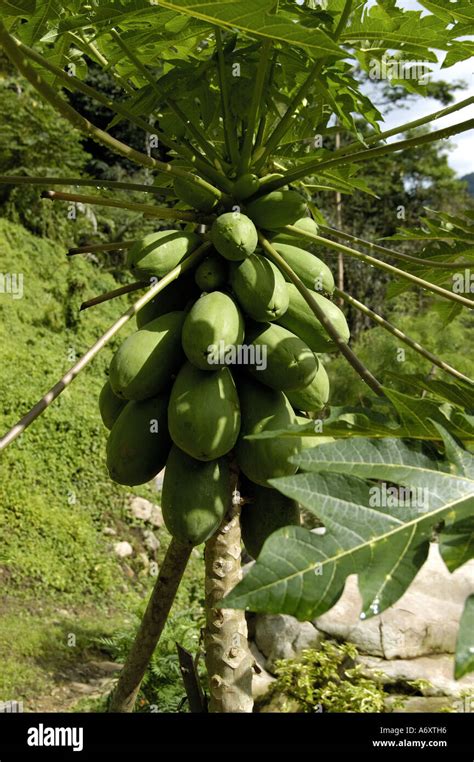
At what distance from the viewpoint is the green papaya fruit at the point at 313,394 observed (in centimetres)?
152

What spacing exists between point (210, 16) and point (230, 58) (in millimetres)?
314

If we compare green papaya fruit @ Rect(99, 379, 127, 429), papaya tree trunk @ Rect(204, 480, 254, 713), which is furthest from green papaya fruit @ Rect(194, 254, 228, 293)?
papaya tree trunk @ Rect(204, 480, 254, 713)

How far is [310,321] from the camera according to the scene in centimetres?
155

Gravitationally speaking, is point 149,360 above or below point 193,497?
above

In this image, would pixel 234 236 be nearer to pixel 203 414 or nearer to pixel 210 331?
pixel 210 331

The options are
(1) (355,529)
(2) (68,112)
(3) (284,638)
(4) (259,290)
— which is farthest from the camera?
(3) (284,638)

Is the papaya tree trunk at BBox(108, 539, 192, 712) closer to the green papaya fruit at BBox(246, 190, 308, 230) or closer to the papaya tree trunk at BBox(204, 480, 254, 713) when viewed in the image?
the papaya tree trunk at BBox(204, 480, 254, 713)

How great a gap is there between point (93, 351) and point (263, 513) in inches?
19.5

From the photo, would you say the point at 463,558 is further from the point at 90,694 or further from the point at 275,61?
the point at 90,694

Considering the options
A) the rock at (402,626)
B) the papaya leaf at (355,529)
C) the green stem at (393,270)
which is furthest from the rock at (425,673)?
the papaya leaf at (355,529)

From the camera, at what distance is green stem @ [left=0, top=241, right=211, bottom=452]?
111cm

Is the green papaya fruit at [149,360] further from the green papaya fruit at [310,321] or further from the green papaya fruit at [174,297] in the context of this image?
the green papaya fruit at [310,321]

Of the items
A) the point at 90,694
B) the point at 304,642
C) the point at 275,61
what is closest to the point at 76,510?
the point at 90,694

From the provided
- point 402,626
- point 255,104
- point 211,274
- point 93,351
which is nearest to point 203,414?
point 93,351
